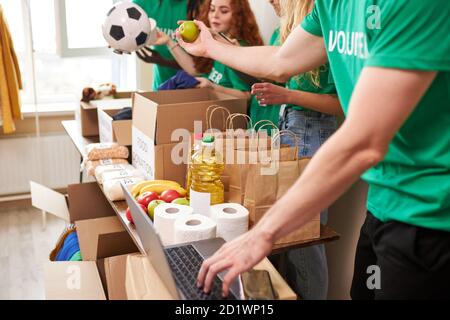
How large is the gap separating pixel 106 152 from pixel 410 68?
1795 mm

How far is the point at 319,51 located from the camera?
1.58 metres

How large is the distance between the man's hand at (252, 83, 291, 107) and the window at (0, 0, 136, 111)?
205 cm

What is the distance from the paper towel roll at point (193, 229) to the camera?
1.54 meters

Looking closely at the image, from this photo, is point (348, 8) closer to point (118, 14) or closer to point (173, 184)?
point (173, 184)

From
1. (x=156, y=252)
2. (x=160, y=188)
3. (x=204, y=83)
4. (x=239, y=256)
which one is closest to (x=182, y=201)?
(x=160, y=188)

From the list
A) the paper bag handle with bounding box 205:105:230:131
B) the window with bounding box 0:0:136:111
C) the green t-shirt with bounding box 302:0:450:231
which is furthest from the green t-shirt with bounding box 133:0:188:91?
the green t-shirt with bounding box 302:0:450:231

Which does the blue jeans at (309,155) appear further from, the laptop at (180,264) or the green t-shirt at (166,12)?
the green t-shirt at (166,12)

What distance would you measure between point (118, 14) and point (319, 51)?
1.28 metres

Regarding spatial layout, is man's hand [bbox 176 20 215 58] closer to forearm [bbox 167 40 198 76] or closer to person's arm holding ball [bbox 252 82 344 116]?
person's arm holding ball [bbox 252 82 344 116]

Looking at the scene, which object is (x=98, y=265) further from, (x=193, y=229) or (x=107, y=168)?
(x=107, y=168)

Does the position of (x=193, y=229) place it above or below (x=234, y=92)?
below

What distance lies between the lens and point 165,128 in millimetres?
2055

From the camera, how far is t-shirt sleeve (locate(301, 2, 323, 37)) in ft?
4.89
